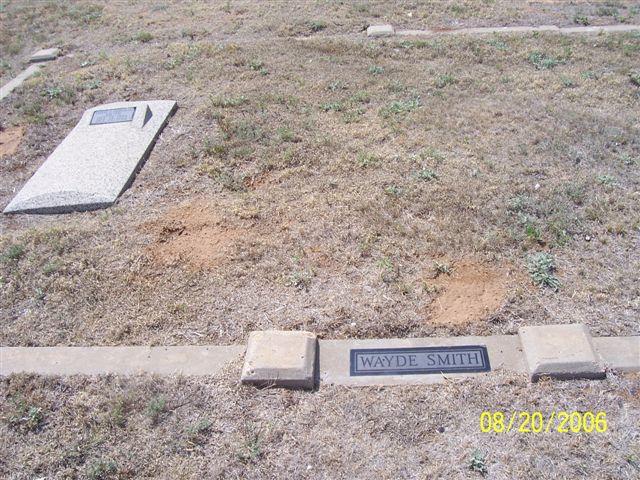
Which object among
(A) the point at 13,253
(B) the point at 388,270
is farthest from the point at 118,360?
(B) the point at 388,270

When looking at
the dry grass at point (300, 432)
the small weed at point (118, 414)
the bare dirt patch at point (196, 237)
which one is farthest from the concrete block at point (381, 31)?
the small weed at point (118, 414)

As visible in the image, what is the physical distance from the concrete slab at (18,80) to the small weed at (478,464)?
6604 mm

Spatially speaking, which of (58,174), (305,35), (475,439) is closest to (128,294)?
(58,174)

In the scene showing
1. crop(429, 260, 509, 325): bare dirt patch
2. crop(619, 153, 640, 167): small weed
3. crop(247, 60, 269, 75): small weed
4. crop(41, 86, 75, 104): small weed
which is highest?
crop(247, 60, 269, 75): small weed

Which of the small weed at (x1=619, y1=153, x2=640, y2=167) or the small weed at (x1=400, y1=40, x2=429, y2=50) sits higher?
the small weed at (x1=400, y1=40, x2=429, y2=50)

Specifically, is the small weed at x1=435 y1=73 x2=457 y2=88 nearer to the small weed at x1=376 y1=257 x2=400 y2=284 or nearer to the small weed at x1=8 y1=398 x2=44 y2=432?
the small weed at x1=376 y1=257 x2=400 y2=284

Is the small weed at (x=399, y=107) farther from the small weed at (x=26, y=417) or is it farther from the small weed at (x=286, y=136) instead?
the small weed at (x=26, y=417)

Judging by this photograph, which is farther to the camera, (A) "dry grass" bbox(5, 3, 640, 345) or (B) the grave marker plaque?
(A) "dry grass" bbox(5, 3, 640, 345)

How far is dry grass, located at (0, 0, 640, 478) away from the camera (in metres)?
2.87

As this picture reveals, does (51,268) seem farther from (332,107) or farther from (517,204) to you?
(517,204)

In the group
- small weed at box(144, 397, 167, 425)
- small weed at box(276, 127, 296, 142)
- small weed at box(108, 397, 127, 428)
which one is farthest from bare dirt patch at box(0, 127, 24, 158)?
small weed at box(144, 397, 167, 425)

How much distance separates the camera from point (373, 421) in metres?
2.92

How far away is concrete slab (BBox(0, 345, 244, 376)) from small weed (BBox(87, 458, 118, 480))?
0.56 meters

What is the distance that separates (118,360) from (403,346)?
1614 mm
